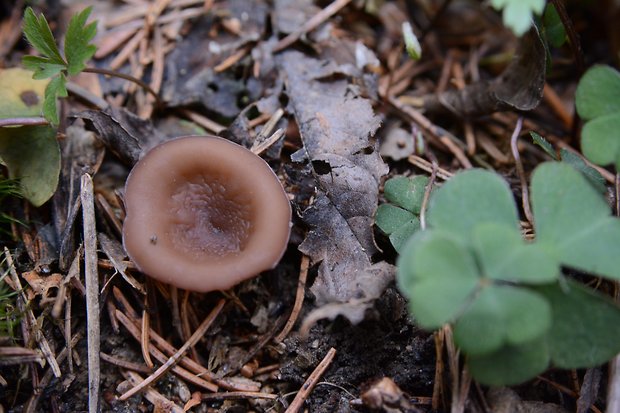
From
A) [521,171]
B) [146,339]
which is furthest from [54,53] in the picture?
[521,171]

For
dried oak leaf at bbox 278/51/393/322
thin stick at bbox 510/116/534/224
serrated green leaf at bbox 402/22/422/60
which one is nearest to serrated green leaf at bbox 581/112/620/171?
thin stick at bbox 510/116/534/224

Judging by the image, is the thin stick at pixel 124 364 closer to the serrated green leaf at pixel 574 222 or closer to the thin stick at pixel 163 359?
the thin stick at pixel 163 359

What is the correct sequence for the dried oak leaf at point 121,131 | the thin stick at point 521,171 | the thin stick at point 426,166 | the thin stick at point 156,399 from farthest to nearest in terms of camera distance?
the thin stick at point 426,166
the dried oak leaf at point 121,131
the thin stick at point 521,171
the thin stick at point 156,399

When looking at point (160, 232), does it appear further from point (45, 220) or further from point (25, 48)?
point (25, 48)

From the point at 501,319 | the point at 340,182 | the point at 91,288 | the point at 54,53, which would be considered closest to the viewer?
the point at 501,319

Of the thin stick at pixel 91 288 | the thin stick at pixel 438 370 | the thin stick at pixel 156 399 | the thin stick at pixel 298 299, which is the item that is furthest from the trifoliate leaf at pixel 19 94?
the thin stick at pixel 438 370

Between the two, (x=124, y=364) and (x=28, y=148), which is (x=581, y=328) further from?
(x=28, y=148)
